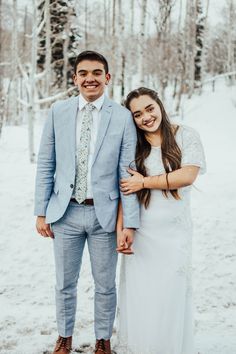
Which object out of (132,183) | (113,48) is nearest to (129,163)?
(132,183)

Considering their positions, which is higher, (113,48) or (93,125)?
(113,48)

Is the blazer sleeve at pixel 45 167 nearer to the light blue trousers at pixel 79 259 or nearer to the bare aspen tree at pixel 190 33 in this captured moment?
the light blue trousers at pixel 79 259

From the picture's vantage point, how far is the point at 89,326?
12.5ft

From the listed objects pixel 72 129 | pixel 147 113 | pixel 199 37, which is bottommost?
pixel 72 129

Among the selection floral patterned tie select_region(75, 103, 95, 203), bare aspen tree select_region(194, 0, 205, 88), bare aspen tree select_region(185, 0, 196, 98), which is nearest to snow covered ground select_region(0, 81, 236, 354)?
floral patterned tie select_region(75, 103, 95, 203)

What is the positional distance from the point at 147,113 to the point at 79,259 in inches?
46.3

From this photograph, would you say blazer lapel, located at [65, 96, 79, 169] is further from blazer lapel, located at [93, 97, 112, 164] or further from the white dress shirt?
blazer lapel, located at [93, 97, 112, 164]

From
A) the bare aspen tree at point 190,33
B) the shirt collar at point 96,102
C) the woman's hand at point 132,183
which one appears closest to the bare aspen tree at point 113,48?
the bare aspen tree at point 190,33

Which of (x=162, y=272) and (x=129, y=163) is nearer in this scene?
(x=129, y=163)

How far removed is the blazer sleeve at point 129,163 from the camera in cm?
281

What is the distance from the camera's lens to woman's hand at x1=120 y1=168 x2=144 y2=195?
2.79m

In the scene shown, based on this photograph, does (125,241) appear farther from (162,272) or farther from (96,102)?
(96,102)

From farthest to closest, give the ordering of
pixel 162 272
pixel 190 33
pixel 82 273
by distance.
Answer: pixel 190 33
pixel 82 273
pixel 162 272

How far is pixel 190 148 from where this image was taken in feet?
9.27
